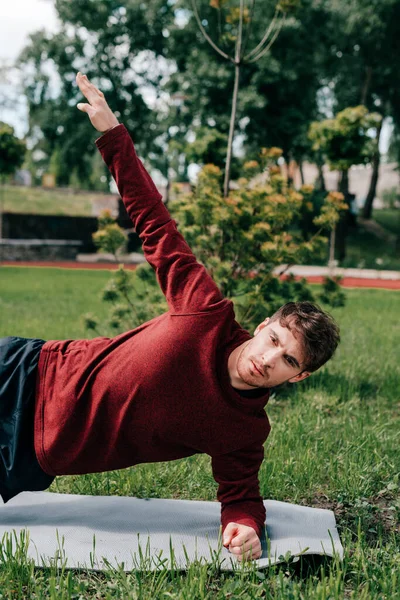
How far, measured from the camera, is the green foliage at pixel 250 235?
4.28 metres

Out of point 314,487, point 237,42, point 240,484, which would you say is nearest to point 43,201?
point 237,42

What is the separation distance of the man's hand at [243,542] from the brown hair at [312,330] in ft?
Answer: 1.90

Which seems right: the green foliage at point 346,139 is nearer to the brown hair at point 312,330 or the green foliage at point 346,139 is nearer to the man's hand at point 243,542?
the brown hair at point 312,330

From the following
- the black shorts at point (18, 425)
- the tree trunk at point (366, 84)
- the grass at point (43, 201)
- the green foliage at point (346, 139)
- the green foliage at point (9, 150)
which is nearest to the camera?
the black shorts at point (18, 425)

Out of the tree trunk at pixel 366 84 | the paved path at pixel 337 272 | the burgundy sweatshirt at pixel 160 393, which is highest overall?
the tree trunk at pixel 366 84

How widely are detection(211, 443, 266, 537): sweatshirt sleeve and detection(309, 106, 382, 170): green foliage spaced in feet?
41.6

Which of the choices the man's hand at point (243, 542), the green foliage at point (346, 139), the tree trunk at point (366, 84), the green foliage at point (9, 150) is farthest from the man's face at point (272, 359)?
the tree trunk at point (366, 84)

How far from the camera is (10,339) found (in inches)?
96.1

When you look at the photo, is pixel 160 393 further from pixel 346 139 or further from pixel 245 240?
pixel 346 139

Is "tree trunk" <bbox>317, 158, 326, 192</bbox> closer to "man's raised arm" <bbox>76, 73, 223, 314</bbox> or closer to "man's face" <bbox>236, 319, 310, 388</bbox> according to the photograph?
"man's raised arm" <bbox>76, 73, 223, 314</bbox>

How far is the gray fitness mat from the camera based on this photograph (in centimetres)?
216

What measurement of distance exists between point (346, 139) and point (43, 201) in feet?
64.2

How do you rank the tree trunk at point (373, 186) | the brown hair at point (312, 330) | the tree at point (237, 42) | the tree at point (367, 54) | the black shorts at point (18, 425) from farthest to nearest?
the tree trunk at point (373, 186) → the tree at point (367, 54) → the tree at point (237, 42) → the black shorts at point (18, 425) → the brown hair at point (312, 330)

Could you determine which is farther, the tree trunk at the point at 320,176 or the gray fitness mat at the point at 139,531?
the tree trunk at the point at 320,176
